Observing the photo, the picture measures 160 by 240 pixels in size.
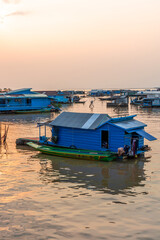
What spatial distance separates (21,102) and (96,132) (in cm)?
4840

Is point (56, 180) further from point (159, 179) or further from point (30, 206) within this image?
point (159, 179)

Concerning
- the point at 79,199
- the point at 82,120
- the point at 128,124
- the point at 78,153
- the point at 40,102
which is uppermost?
the point at 40,102

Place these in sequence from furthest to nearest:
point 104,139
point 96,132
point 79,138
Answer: point 79,138 < point 104,139 < point 96,132

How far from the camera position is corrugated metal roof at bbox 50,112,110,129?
2239 cm

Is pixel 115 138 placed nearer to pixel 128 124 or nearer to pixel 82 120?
pixel 128 124

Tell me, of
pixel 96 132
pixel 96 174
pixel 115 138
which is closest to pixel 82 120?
pixel 96 132

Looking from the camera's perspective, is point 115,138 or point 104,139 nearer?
point 115,138

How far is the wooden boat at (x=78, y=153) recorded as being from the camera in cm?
2106

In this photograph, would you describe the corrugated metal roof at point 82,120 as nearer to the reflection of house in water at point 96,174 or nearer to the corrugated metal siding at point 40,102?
the reflection of house in water at point 96,174

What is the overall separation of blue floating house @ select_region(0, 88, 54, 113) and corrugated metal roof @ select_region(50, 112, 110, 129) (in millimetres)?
43153

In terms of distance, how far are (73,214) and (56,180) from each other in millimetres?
4871

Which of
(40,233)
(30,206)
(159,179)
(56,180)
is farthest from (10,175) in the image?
(159,179)

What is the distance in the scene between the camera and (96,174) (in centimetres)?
1834

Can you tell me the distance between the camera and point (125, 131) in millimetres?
21531
